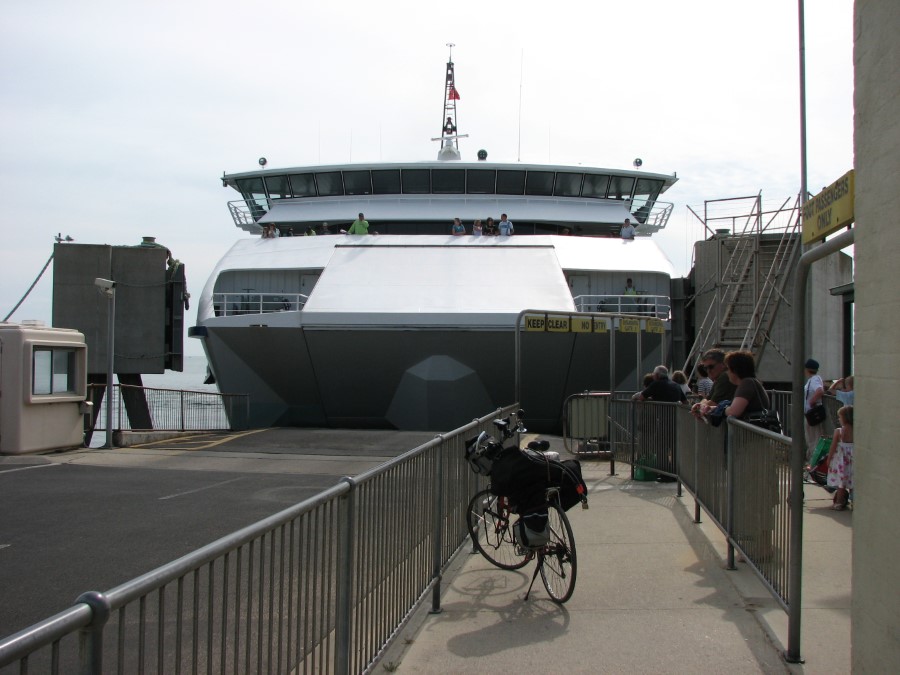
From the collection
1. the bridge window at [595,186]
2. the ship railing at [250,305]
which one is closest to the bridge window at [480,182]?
the bridge window at [595,186]

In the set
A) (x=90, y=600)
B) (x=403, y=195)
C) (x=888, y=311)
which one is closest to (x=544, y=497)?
(x=888, y=311)

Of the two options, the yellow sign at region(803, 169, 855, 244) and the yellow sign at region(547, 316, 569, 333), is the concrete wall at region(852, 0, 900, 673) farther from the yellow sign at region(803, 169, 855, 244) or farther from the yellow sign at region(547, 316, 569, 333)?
the yellow sign at region(547, 316, 569, 333)

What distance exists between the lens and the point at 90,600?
172 cm

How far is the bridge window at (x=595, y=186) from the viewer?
22.4 metres

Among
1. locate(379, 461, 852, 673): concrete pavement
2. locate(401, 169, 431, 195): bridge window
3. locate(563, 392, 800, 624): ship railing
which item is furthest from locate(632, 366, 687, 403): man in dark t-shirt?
locate(401, 169, 431, 195): bridge window

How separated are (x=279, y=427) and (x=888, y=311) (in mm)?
15547

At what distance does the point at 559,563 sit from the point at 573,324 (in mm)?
7120

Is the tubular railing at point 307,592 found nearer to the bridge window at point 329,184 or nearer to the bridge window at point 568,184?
the bridge window at point 568,184

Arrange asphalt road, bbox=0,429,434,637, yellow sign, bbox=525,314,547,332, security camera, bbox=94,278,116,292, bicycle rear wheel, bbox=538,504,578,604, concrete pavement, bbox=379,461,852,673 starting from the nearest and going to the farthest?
concrete pavement, bbox=379,461,852,673 < bicycle rear wheel, bbox=538,504,578,604 < asphalt road, bbox=0,429,434,637 < yellow sign, bbox=525,314,547,332 < security camera, bbox=94,278,116,292

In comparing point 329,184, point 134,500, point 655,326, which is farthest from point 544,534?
point 329,184

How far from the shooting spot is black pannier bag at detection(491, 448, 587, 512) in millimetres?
4871

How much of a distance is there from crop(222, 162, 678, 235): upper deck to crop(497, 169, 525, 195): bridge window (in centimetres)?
3

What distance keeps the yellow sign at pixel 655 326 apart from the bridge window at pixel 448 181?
921 centimetres

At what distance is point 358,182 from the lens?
22312 millimetres
